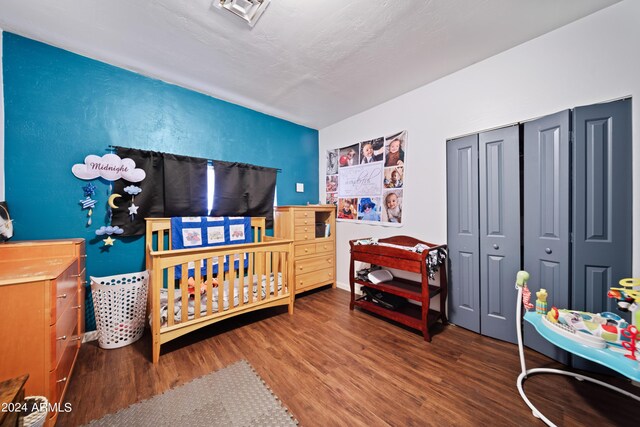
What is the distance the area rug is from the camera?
4.01 feet

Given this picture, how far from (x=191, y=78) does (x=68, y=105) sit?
105 centimetres

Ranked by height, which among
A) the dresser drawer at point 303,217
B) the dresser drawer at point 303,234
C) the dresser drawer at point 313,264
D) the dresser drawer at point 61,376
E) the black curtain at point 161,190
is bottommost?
the dresser drawer at point 61,376

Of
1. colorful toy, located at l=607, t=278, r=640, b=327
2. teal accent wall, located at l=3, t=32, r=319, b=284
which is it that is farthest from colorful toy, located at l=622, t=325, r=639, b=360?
teal accent wall, located at l=3, t=32, r=319, b=284

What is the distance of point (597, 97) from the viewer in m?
1.56

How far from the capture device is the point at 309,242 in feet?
10.1

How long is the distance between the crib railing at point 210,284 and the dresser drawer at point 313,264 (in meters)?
0.42

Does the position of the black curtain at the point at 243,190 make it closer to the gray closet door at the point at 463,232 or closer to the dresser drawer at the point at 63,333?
the dresser drawer at the point at 63,333

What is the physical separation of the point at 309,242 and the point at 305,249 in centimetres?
11

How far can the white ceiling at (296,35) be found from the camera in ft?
4.93

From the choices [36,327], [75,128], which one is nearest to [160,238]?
[75,128]

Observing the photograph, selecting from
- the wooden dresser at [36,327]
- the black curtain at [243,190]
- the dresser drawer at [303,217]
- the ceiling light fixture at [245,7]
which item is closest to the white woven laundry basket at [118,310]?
the wooden dresser at [36,327]

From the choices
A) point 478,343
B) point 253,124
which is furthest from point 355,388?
point 253,124

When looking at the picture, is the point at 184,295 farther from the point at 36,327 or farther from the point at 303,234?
the point at 303,234

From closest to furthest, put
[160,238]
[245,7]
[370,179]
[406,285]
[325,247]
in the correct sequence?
[245,7] → [160,238] → [406,285] → [370,179] → [325,247]
